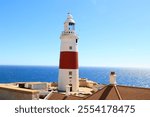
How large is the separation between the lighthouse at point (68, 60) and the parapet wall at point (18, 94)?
18.4 meters

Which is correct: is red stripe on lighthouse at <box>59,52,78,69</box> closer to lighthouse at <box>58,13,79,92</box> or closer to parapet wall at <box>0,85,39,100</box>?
lighthouse at <box>58,13,79,92</box>

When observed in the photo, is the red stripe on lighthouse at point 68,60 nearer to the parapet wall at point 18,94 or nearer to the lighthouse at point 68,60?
the lighthouse at point 68,60

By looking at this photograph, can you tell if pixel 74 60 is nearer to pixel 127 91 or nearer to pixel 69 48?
pixel 69 48

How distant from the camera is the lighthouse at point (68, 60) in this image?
26875mm

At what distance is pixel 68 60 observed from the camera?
26750 millimetres

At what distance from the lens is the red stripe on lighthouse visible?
26.8 meters

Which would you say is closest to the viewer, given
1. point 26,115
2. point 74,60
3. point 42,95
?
point 26,115

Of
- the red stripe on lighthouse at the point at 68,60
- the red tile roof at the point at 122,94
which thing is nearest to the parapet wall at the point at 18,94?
the red tile roof at the point at 122,94

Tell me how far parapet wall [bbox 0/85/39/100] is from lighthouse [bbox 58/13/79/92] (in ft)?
60.5

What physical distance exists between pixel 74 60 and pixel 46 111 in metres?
21.5

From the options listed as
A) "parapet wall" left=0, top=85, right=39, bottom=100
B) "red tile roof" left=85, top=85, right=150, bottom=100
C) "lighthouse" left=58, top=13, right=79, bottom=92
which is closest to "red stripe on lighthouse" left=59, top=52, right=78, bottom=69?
"lighthouse" left=58, top=13, right=79, bottom=92

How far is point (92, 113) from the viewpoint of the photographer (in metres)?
5.48

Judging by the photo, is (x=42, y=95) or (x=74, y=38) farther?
(x=74, y=38)

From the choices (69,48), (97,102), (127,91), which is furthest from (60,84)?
(97,102)
